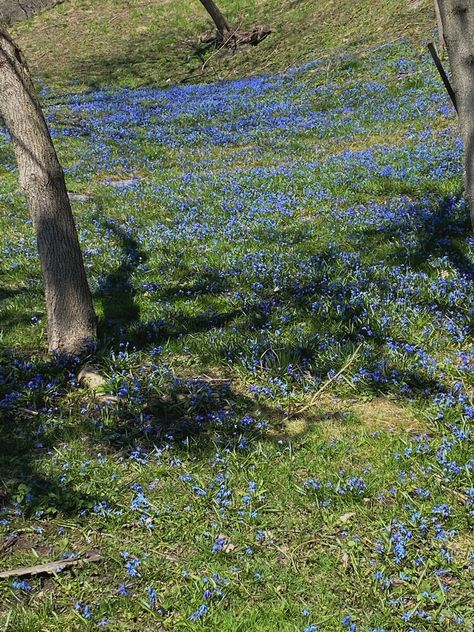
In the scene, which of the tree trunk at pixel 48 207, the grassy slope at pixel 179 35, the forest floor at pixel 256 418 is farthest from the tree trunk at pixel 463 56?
the grassy slope at pixel 179 35

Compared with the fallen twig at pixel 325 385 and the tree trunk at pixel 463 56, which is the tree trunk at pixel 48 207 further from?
the tree trunk at pixel 463 56

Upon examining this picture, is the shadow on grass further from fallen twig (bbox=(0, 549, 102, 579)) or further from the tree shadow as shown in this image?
fallen twig (bbox=(0, 549, 102, 579))

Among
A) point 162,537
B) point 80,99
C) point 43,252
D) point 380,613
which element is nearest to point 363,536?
point 380,613

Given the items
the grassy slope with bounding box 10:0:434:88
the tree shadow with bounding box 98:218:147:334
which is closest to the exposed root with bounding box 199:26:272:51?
the grassy slope with bounding box 10:0:434:88

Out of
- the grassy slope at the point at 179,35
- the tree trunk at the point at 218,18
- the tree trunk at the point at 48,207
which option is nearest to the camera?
the tree trunk at the point at 48,207

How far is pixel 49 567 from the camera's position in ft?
12.4

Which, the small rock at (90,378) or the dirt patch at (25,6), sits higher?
the dirt patch at (25,6)

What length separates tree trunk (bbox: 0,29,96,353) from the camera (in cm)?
562

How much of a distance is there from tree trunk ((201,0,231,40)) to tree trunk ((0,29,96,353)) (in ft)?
83.6

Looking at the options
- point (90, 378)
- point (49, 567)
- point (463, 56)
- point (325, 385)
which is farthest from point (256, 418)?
point (463, 56)

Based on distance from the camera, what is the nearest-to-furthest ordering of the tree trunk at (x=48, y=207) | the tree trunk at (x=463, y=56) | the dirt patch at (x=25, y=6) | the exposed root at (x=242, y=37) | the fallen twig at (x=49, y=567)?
1. the fallen twig at (x=49, y=567)
2. the tree trunk at (x=463, y=56)
3. the tree trunk at (x=48, y=207)
4. the exposed root at (x=242, y=37)
5. the dirt patch at (x=25, y=6)

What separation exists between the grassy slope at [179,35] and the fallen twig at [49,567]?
24.1 meters

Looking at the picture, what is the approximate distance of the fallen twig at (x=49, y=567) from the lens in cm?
372

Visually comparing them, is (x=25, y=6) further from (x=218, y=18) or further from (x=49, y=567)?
(x=49, y=567)
